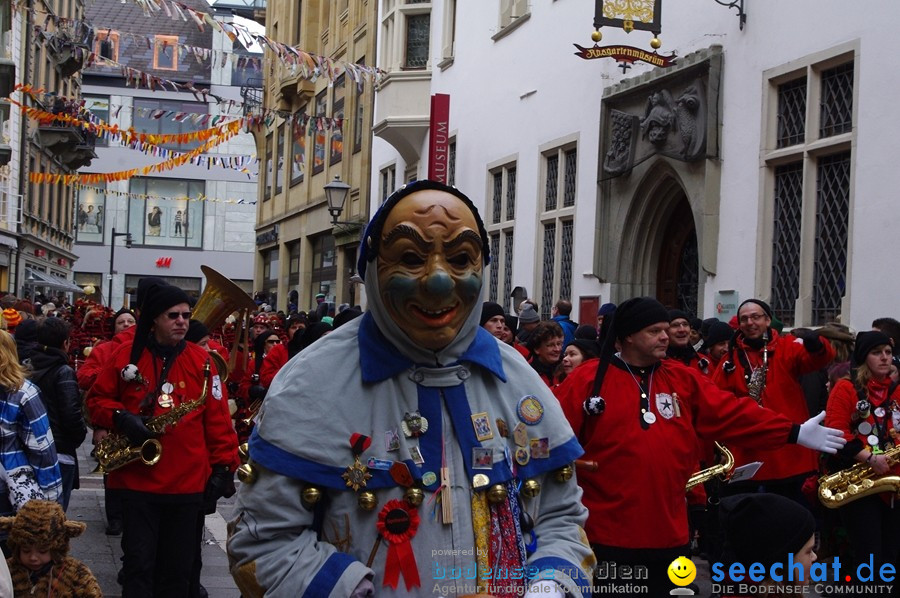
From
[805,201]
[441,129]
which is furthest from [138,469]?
[441,129]

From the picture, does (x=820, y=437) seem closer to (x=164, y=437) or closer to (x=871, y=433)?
(x=871, y=433)

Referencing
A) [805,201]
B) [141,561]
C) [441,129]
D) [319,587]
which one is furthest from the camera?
[441,129]

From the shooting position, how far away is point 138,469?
6.61 meters

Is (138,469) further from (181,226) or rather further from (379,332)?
(181,226)

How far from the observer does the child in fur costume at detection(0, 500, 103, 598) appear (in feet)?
16.6

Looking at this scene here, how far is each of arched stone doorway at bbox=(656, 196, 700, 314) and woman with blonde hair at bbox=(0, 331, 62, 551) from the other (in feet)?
35.7

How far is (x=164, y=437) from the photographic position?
22.0 ft

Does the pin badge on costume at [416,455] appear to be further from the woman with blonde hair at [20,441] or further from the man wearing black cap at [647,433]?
the woman with blonde hair at [20,441]

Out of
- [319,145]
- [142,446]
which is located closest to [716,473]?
[142,446]

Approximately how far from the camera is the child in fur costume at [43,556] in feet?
16.6

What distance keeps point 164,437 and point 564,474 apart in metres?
3.91

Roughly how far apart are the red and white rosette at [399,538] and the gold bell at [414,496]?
14mm

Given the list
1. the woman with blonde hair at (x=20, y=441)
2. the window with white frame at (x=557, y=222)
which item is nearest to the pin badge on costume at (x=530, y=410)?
the woman with blonde hair at (x=20, y=441)

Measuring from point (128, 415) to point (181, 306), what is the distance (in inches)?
25.9
